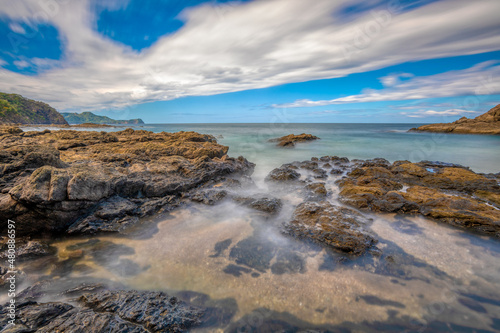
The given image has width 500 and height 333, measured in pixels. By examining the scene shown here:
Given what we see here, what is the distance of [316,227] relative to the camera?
7.03 meters

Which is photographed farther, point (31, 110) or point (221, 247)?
point (31, 110)

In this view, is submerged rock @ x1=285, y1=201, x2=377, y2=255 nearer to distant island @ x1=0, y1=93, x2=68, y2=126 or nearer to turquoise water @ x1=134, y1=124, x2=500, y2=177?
turquoise water @ x1=134, y1=124, x2=500, y2=177

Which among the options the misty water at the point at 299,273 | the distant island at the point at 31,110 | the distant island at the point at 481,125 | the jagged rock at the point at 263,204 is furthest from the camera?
the distant island at the point at 31,110

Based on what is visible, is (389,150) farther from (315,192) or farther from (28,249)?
(28,249)

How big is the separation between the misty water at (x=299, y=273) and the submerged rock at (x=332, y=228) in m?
0.41

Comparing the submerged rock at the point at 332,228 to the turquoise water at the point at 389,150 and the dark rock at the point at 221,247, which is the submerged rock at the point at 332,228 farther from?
the turquoise water at the point at 389,150

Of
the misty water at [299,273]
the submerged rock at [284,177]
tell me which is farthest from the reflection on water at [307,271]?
the submerged rock at [284,177]

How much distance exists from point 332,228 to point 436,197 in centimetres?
616

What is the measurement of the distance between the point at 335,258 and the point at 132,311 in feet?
17.0

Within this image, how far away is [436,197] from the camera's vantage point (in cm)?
893

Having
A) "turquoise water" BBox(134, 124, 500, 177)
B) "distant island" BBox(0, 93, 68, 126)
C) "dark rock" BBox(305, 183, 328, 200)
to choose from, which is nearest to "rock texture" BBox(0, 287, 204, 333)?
"dark rock" BBox(305, 183, 328, 200)

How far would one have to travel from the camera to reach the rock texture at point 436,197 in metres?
7.37

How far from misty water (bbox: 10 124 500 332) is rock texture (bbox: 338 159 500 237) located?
2.50 ft

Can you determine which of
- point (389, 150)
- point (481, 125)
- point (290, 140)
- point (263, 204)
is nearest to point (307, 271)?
point (263, 204)
